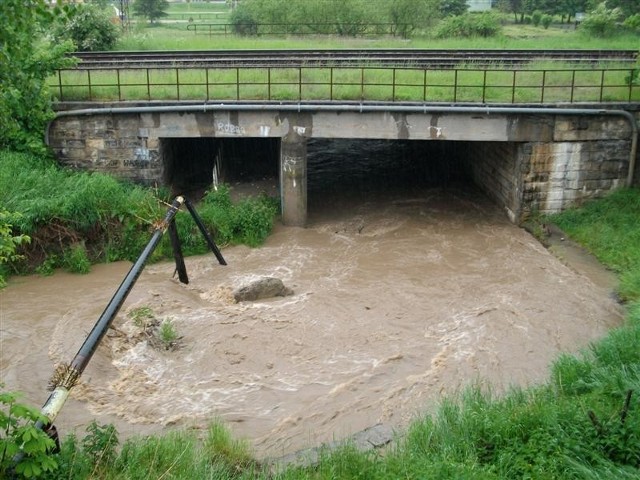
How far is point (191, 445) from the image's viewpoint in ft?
33.0

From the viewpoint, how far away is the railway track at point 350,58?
27141 mm

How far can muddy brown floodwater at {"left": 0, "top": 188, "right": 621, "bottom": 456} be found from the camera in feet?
42.0

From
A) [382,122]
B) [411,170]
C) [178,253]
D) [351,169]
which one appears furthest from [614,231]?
[178,253]

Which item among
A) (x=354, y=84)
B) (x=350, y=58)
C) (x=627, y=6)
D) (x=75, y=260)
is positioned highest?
(x=627, y=6)

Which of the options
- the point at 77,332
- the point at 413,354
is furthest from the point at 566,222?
the point at 77,332

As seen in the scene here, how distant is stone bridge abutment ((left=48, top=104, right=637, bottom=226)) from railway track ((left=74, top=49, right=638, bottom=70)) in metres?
4.63

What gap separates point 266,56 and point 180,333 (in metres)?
15.6

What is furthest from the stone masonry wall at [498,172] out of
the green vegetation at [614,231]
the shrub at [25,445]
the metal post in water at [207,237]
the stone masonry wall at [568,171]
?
the shrub at [25,445]

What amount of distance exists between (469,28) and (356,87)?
69.1 ft

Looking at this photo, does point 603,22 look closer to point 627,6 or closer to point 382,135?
point 627,6

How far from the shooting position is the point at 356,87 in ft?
76.2

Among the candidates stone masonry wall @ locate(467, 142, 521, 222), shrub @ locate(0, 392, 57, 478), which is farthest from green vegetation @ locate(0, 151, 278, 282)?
shrub @ locate(0, 392, 57, 478)

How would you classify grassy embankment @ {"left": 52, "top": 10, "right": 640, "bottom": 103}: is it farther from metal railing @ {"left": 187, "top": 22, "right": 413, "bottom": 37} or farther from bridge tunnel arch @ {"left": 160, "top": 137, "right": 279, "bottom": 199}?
metal railing @ {"left": 187, "top": 22, "right": 413, "bottom": 37}

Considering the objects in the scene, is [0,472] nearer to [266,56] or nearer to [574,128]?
[574,128]
